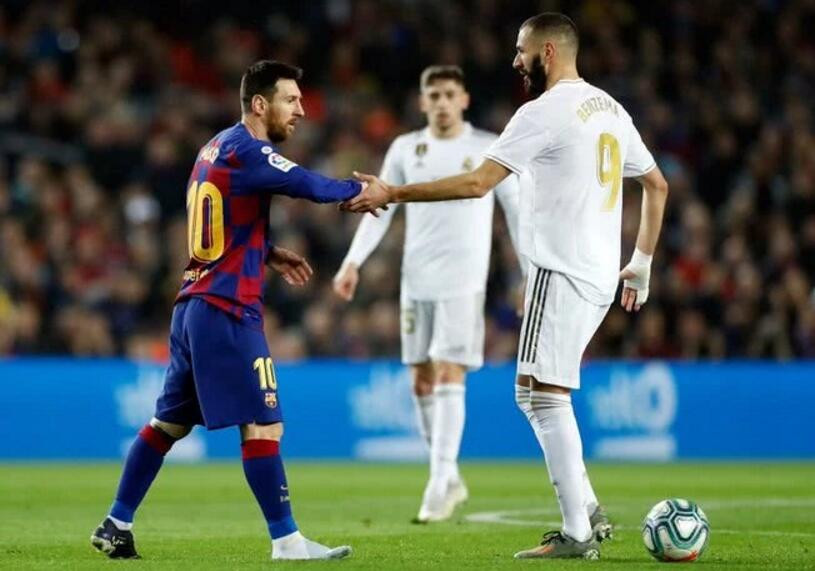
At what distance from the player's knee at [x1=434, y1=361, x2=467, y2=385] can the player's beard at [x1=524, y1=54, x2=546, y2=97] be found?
328cm

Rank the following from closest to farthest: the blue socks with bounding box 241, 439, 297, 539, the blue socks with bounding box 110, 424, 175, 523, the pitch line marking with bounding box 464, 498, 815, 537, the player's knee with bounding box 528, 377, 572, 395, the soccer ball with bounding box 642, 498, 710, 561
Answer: the blue socks with bounding box 241, 439, 297, 539
the soccer ball with bounding box 642, 498, 710, 561
the player's knee with bounding box 528, 377, 572, 395
the blue socks with bounding box 110, 424, 175, 523
the pitch line marking with bounding box 464, 498, 815, 537

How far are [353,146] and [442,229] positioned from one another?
9.49m

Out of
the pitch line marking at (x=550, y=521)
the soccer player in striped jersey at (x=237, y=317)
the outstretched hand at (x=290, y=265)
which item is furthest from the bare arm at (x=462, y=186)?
the pitch line marking at (x=550, y=521)

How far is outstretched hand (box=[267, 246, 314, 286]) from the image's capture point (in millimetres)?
8367

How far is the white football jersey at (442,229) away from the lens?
1148 centimetres

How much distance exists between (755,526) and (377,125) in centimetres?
1214

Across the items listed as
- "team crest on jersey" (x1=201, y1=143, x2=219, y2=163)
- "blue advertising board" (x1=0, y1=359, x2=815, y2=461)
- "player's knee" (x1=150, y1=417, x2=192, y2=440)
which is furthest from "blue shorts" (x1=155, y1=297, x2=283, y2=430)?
"blue advertising board" (x1=0, y1=359, x2=815, y2=461)

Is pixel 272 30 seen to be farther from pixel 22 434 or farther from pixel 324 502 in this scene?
pixel 324 502

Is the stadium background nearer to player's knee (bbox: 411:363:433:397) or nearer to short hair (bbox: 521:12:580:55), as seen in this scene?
player's knee (bbox: 411:363:433:397)

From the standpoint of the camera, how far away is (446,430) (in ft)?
36.5

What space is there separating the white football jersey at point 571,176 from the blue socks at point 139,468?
2.00 m

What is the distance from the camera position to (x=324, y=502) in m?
12.3

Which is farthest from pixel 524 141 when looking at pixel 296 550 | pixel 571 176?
pixel 296 550

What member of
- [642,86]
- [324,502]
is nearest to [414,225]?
[324,502]
